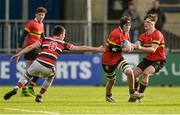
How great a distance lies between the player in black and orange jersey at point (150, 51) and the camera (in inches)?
814

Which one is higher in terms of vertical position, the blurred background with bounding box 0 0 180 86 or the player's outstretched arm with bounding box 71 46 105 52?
the player's outstretched arm with bounding box 71 46 105 52

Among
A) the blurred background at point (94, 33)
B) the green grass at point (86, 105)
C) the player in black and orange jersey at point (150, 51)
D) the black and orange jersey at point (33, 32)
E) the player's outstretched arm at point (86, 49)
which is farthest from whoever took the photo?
the blurred background at point (94, 33)

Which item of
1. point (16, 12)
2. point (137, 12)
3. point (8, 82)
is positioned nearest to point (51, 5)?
point (16, 12)

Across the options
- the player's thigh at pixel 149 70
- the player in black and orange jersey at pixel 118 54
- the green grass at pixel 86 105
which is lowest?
the green grass at pixel 86 105

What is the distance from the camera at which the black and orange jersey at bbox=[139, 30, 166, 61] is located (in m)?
20.7

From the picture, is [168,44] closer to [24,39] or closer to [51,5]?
[51,5]

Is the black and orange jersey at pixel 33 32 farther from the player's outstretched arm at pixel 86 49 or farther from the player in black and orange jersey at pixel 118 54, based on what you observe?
the player's outstretched arm at pixel 86 49

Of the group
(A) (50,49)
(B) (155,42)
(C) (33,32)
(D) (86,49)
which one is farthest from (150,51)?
(C) (33,32)

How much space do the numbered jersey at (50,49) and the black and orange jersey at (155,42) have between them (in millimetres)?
2219

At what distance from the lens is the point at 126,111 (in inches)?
669

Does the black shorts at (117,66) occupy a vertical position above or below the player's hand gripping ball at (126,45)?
below

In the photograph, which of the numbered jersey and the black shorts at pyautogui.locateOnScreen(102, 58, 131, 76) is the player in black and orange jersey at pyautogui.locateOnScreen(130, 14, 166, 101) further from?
the numbered jersey

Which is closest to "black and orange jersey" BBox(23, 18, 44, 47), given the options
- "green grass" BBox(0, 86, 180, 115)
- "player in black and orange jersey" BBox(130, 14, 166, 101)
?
"green grass" BBox(0, 86, 180, 115)

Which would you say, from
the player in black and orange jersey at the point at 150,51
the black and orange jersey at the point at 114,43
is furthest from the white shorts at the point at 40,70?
the player in black and orange jersey at the point at 150,51
